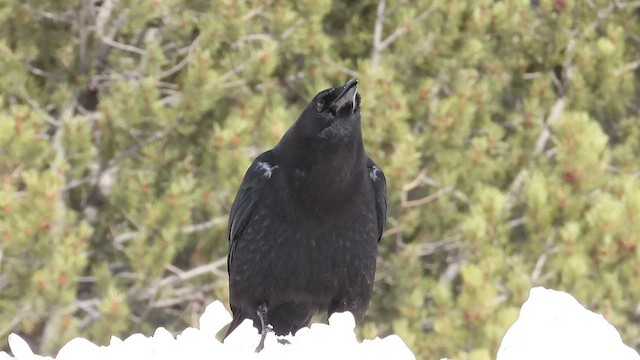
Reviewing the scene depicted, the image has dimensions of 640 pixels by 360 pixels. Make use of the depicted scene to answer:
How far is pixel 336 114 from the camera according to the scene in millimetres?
2662

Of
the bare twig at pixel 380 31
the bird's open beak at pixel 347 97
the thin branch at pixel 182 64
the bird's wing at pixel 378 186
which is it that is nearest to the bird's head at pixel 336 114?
the bird's open beak at pixel 347 97

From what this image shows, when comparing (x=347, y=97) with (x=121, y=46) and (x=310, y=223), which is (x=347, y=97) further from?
(x=121, y=46)

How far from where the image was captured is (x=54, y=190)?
521 cm

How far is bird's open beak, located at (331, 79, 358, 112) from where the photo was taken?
2.63 m

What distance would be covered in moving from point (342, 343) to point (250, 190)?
2004 mm

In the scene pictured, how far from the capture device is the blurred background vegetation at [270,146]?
567 cm

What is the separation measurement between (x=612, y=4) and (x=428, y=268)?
2492mm

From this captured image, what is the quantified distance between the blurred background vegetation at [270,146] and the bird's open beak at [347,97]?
247cm

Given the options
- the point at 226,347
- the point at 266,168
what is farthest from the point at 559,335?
the point at 266,168

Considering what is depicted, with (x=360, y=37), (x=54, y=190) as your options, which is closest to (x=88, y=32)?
(x=54, y=190)

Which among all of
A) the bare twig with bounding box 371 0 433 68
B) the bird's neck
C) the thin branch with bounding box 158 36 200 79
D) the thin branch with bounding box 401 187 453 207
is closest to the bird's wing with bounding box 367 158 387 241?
the bird's neck

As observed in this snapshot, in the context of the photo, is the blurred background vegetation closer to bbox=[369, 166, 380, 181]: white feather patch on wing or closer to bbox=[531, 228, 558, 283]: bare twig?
bbox=[531, 228, 558, 283]: bare twig

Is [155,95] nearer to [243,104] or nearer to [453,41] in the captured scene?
[243,104]

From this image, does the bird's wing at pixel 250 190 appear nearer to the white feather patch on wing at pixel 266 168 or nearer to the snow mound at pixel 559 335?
the white feather patch on wing at pixel 266 168
